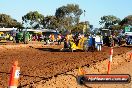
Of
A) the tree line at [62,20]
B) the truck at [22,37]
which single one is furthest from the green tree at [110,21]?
the truck at [22,37]

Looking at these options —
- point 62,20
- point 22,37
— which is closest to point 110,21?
point 62,20

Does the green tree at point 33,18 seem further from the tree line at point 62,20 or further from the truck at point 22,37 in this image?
the truck at point 22,37

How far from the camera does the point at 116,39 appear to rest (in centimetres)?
4797

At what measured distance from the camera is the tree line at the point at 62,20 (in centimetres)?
12193

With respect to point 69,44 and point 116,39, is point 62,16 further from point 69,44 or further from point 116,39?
point 69,44

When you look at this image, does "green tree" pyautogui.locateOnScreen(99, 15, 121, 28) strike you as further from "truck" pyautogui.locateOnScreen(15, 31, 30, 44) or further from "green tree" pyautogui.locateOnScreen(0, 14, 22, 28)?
"truck" pyautogui.locateOnScreen(15, 31, 30, 44)

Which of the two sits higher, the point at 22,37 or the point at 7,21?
the point at 7,21

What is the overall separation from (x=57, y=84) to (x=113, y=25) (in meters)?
132

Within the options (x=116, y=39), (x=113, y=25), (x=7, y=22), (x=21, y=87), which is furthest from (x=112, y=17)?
(x=21, y=87)

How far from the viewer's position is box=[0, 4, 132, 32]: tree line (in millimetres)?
121931

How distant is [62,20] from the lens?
407ft

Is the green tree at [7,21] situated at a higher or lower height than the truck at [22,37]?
higher

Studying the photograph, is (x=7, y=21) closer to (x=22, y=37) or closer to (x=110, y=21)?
(x=110, y=21)

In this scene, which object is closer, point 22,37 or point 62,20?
point 22,37
